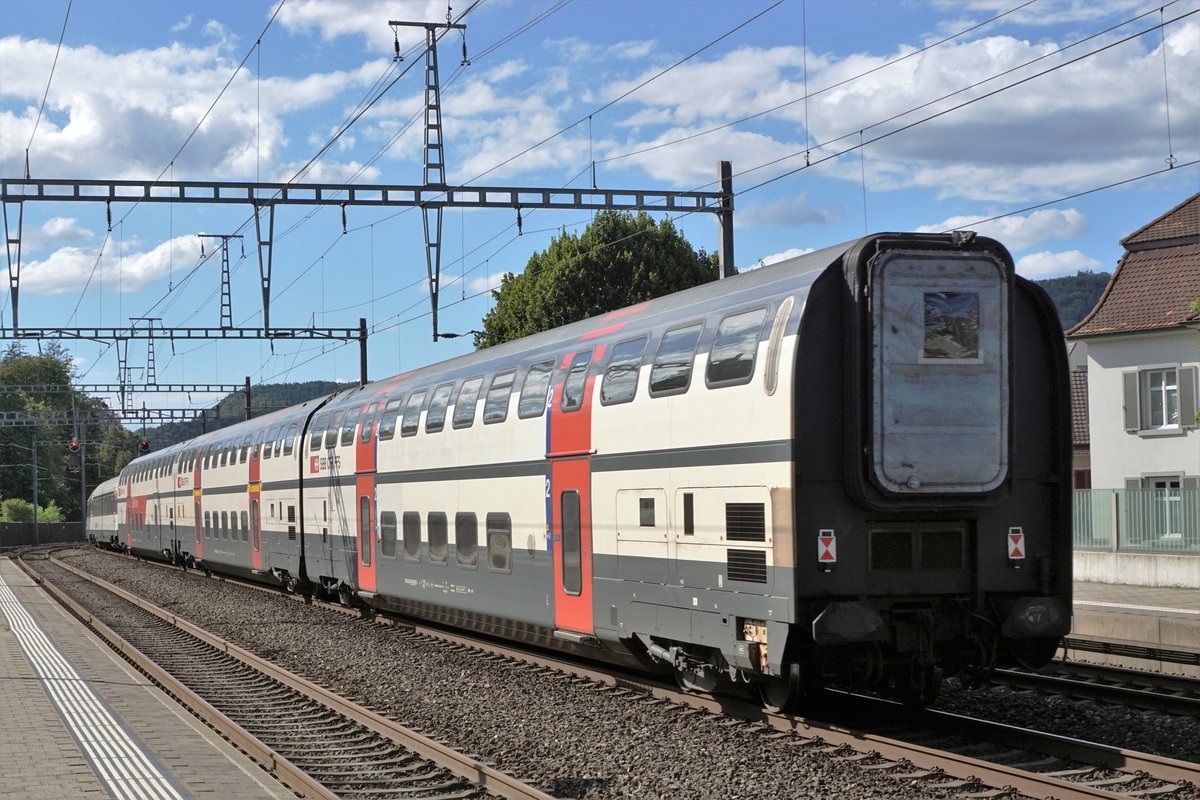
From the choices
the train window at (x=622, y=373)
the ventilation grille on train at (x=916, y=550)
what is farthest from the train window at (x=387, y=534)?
the ventilation grille on train at (x=916, y=550)

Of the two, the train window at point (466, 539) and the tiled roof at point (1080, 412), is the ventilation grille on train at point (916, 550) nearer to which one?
the train window at point (466, 539)

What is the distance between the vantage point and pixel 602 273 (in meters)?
51.2

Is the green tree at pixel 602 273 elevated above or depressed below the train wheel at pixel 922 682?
above

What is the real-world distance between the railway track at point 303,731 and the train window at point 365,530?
8.79 feet

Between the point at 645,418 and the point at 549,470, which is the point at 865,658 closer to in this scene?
the point at 645,418

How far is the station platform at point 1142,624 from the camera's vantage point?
15.7 m

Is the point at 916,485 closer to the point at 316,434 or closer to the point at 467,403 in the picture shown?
the point at 467,403

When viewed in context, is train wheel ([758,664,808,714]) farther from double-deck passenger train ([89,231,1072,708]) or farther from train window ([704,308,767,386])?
train window ([704,308,767,386])

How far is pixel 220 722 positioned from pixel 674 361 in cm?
524

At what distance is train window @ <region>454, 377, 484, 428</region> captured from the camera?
17078 mm

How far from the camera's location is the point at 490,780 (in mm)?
9531

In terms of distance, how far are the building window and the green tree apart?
63.0 ft

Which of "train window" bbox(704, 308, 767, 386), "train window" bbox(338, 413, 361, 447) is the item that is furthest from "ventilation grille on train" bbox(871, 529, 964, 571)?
"train window" bbox(338, 413, 361, 447)

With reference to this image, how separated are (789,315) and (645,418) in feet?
7.23
